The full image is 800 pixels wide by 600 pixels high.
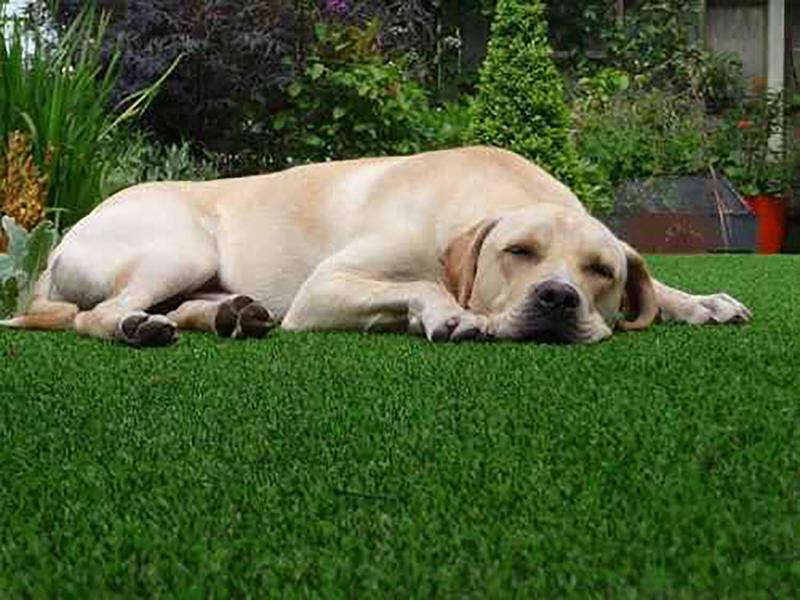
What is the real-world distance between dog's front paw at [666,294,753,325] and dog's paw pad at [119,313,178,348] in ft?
4.75

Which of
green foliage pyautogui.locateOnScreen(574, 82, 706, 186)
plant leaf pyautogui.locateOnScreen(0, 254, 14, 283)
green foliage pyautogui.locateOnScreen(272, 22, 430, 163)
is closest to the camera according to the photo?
plant leaf pyautogui.locateOnScreen(0, 254, 14, 283)

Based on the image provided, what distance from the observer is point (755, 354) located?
9.46 feet

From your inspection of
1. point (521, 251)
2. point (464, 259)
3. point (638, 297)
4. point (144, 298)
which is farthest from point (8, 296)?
point (638, 297)

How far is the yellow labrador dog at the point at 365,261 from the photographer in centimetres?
333

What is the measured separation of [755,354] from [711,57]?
9.70 meters

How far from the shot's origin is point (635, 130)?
10484mm

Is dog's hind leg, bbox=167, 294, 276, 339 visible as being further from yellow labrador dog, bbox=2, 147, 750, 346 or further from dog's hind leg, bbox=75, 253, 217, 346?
dog's hind leg, bbox=75, 253, 217, 346

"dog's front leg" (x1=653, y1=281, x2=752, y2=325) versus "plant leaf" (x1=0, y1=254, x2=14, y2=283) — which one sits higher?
"plant leaf" (x1=0, y1=254, x2=14, y2=283)

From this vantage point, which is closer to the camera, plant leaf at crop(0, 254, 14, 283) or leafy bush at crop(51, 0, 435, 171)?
plant leaf at crop(0, 254, 14, 283)

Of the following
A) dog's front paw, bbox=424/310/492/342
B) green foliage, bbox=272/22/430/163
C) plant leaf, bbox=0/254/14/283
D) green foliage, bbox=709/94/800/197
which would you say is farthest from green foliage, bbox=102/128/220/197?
green foliage, bbox=709/94/800/197

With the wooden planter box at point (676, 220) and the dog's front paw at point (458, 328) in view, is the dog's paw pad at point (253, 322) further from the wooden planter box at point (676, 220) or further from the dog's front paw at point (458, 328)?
the wooden planter box at point (676, 220)

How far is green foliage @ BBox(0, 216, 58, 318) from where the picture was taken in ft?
12.7

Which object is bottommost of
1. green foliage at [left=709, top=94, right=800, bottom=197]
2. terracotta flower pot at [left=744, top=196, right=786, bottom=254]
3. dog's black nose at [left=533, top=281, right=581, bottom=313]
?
terracotta flower pot at [left=744, top=196, right=786, bottom=254]

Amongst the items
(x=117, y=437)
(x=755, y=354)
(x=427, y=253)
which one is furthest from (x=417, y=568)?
(x=427, y=253)
